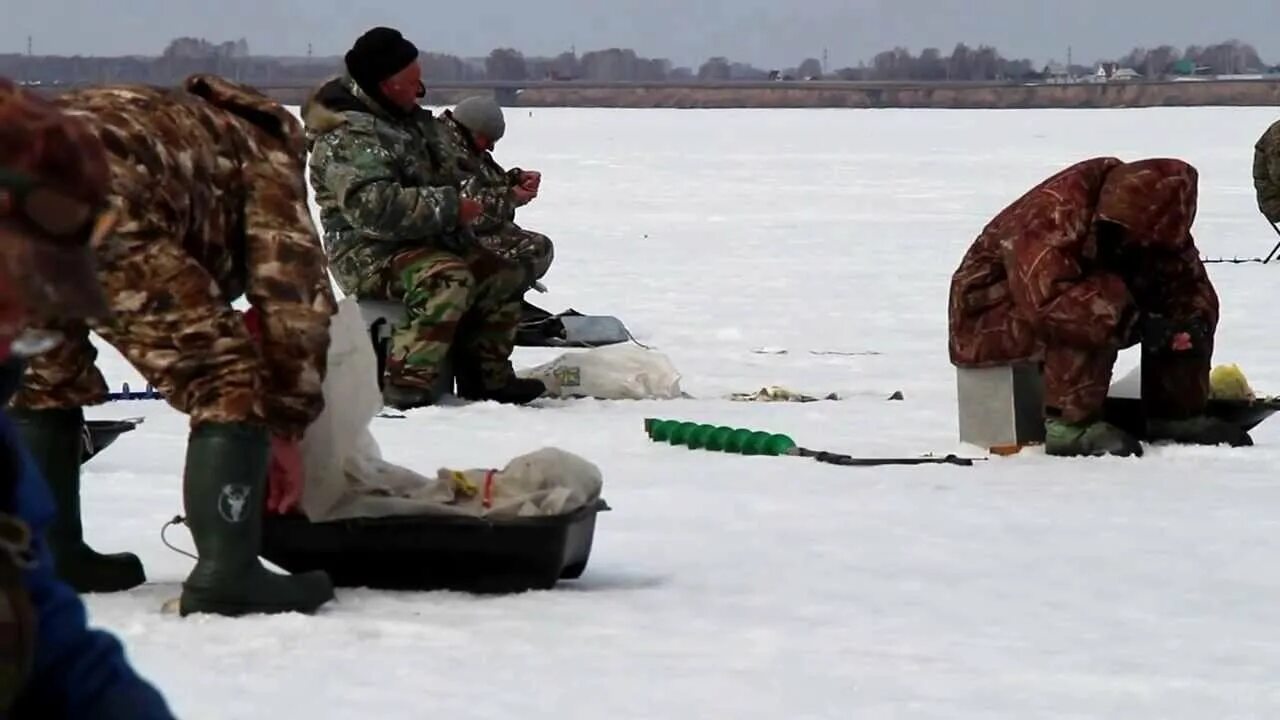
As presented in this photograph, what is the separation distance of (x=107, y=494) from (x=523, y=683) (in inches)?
100

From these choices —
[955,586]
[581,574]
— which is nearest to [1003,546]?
[955,586]

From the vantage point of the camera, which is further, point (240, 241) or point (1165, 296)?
point (1165, 296)

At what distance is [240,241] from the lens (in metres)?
4.46

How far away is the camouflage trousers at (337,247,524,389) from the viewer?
870 centimetres

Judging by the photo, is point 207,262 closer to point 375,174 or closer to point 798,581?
point 798,581

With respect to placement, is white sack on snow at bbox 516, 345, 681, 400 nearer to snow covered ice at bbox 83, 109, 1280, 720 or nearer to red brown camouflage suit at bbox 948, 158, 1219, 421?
snow covered ice at bbox 83, 109, 1280, 720

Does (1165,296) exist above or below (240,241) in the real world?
below

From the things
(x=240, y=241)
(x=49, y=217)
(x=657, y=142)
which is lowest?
(x=657, y=142)

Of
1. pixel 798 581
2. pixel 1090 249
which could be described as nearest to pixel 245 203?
pixel 798 581

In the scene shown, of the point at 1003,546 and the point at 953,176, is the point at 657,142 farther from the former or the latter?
the point at 1003,546

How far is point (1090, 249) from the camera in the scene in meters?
7.28

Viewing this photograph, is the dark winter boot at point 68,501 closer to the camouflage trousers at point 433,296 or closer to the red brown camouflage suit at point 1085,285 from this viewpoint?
the red brown camouflage suit at point 1085,285

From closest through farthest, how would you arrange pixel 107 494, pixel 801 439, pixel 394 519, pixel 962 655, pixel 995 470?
pixel 962 655, pixel 394 519, pixel 107 494, pixel 995 470, pixel 801 439

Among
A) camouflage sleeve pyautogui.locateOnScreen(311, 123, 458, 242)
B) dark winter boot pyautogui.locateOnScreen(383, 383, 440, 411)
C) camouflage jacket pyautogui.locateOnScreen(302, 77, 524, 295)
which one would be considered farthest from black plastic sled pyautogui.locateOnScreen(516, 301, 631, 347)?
camouflage sleeve pyautogui.locateOnScreen(311, 123, 458, 242)
